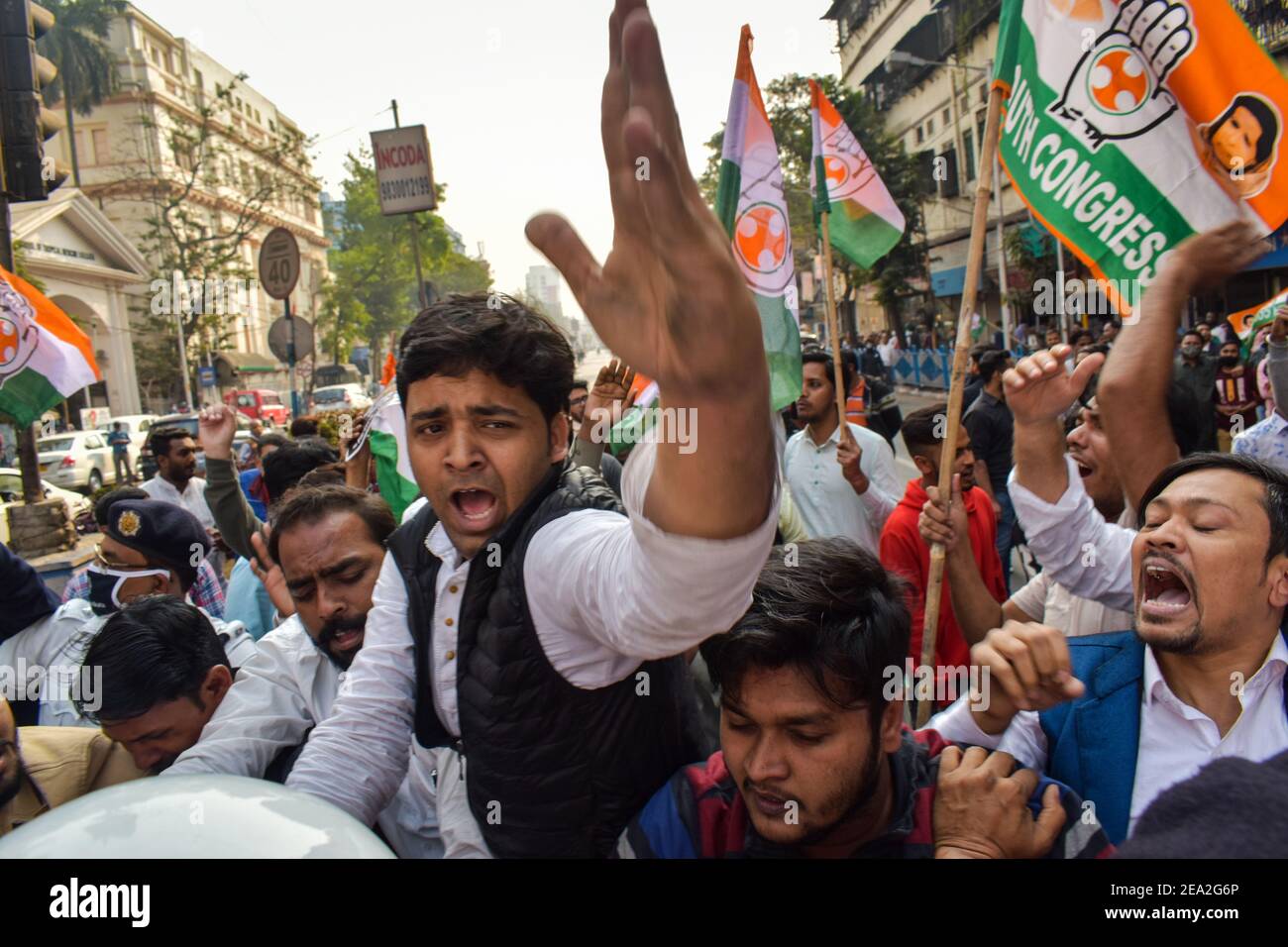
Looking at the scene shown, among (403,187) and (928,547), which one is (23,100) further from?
(403,187)

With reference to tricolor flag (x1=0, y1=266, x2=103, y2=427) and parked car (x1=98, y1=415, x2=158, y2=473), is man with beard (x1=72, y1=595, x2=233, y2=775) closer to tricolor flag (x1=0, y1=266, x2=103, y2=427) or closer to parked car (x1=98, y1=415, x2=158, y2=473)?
tricolor flag (x1=0, y1=266, x2=103, y2=427)

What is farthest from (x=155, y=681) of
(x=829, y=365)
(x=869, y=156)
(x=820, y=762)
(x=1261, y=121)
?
(x=869, y=156)

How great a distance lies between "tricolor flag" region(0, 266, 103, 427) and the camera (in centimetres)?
454

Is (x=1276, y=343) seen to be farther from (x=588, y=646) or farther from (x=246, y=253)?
(x=246, y=253)

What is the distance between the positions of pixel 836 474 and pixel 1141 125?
194 centimetres

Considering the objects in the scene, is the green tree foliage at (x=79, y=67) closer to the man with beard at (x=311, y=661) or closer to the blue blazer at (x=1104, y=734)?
the man with beard at (x=311, y=661)

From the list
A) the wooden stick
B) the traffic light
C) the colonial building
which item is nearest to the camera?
the wooden stick

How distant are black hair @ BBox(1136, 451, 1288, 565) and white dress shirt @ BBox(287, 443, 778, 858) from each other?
1265 mm

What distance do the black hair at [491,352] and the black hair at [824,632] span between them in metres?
0.48

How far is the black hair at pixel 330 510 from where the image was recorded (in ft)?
8.05

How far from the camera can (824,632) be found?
1.51 m

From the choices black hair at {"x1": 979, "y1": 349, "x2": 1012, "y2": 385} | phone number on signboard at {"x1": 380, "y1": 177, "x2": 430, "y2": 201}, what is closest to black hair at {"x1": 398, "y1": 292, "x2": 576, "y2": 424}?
black hair at {"x1": 979, "y1": 349, "x2": 1012, "y2": 385}
